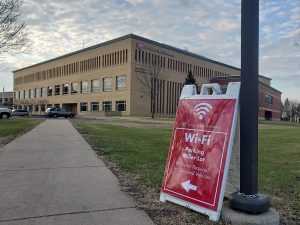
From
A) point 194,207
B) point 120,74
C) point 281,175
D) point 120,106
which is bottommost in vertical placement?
point 281,175

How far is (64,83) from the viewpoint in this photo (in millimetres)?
96812

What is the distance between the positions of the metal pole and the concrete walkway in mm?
A: 1286

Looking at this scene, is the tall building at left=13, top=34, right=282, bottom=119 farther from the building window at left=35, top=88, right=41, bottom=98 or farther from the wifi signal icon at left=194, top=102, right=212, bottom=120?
the wifi signal icon at left=194, top=102, right=212, bottom=120

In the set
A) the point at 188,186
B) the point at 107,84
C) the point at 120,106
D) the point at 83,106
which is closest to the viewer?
the point at 188,186

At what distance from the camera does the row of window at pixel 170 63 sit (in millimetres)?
75625

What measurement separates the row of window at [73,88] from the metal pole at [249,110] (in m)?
→ 71.2

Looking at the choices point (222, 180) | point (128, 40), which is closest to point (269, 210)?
point (222, 180)

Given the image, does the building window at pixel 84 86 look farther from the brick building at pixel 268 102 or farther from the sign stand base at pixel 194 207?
the sign stand base at pixel 194 207

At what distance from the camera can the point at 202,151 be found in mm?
4906

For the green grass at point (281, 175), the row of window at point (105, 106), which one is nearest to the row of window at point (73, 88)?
the row of window at point (105, 106)

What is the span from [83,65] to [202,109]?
8633 centimetres

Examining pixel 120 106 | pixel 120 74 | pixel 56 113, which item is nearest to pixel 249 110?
pixel 56 113

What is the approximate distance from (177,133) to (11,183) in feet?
10.3

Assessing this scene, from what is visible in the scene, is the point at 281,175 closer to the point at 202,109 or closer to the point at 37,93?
the point at 202,109
